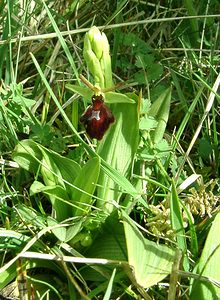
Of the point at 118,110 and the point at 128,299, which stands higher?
the point at 118,110

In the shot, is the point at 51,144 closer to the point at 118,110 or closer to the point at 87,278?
the point at 118,110

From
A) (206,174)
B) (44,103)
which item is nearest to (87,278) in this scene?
(206,174)

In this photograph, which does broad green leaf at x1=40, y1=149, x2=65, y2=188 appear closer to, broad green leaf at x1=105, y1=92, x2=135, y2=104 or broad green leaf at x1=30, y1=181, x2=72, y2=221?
broad green leaf at x1=30, y1=181, x2=72, y2=221

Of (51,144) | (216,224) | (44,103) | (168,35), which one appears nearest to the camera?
(216,224)

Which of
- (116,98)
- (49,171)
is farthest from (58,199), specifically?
(116,98)

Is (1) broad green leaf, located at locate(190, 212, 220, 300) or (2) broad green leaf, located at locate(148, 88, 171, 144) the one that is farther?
(2) broad green leaf, located at locate(148, 88, 171, 144)

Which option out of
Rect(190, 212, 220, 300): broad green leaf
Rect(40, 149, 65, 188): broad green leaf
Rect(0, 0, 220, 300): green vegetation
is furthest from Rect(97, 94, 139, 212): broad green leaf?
Rect(190, 212, 220, 300): broad green leaf

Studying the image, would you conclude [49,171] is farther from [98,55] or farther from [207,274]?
[207,274]
